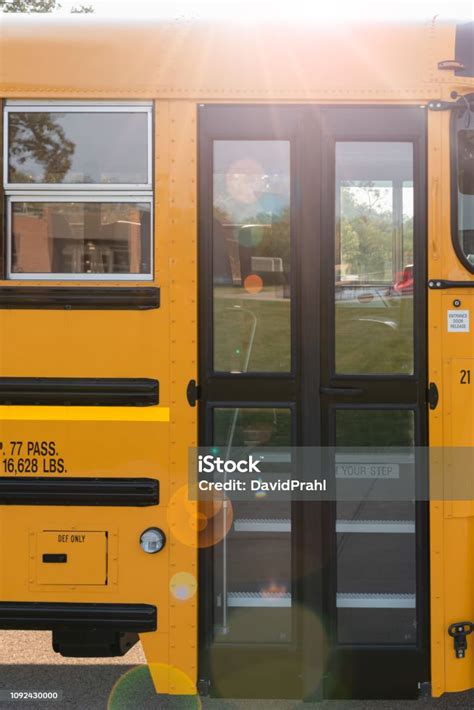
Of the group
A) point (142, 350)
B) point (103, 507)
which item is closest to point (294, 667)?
point (103, 507)

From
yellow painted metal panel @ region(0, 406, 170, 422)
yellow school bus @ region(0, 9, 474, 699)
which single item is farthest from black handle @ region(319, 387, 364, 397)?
yellow painted metal panel @ region(0, 406, 170, 422)

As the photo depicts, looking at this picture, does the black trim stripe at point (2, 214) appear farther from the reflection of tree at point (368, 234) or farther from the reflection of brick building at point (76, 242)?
the reflection of tree at point (368, 234)

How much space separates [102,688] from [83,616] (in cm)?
89

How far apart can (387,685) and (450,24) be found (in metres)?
2.54

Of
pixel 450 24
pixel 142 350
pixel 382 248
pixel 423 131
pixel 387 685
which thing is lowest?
pixel 387 685

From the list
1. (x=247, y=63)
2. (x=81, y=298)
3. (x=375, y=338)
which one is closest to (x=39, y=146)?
(x=81, y=298)

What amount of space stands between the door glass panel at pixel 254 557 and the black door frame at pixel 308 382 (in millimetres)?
46

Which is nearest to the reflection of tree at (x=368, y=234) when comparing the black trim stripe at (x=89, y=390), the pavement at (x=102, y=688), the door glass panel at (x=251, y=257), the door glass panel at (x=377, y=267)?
the door glass panel at (x=377, y=267)

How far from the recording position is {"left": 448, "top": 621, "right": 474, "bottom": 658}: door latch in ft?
9.50

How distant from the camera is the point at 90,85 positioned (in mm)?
2918

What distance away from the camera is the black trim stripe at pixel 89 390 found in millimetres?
2908

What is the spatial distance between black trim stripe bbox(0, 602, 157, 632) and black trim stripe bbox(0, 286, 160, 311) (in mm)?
1144

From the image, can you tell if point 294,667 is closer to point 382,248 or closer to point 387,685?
point 387,685

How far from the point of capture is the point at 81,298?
2904 millimetres
